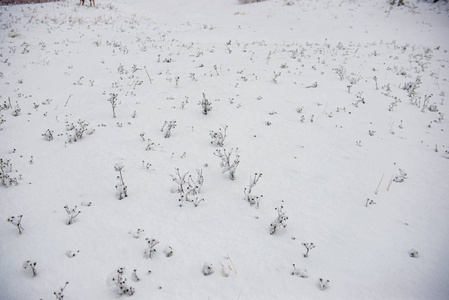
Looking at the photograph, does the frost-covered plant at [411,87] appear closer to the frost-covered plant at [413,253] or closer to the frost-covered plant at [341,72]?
the frost-covered plant at [341,72]

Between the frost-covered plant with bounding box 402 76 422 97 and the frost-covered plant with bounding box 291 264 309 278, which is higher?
the frost-covered plant with bounding box 402 76 422 97

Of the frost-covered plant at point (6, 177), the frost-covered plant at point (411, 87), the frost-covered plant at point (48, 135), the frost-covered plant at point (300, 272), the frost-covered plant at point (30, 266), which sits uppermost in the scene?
the frost-covered plant at point (411, 87)

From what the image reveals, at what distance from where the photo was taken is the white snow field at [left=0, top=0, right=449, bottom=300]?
362cm

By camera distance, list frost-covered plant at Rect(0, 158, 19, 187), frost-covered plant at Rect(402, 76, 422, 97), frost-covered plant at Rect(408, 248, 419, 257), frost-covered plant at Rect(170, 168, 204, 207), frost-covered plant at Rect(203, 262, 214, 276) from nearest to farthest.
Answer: frost-covered plant at Rect(203, 262, 214, 276), frost-covered plant at Rect(408, 248, 419, 257), frost-covered plant at Rect(170, 168, 204, 207), frost-covered plant at Rect(0, 158, 19, 187), frost-covered plant at Rect(402, 76, 422, 97)

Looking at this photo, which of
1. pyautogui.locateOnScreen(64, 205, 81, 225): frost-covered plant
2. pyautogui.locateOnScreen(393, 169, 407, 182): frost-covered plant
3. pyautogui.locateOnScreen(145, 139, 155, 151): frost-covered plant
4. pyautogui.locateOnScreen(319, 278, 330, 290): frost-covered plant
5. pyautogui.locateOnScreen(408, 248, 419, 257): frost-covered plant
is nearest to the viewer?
pyautogui.locateOnScreen(319, 278, 330, 290): frost-covered plant

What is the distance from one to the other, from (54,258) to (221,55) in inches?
490

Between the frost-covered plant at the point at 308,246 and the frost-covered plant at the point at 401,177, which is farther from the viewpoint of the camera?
the frost-covered plant at the point at 401,177

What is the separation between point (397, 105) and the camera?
9.02 meters

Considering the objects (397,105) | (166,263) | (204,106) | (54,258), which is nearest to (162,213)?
(166,263)

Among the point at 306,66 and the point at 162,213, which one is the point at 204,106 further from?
the point at 306,66

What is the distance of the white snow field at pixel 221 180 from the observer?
362 cm

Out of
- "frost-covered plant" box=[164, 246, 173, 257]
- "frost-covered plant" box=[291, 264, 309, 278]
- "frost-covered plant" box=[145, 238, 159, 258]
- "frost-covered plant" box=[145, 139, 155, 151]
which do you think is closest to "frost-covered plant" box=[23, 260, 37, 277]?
"frost-covered plant" box=[145, 238, 159, 258]

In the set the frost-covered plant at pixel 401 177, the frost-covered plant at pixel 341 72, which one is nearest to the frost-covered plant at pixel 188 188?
the frost-covered plant at pixel 401 177

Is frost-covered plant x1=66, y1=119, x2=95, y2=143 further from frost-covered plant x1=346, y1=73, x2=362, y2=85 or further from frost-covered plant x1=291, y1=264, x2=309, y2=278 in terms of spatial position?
frost-covered plant x1=346, y1=73, x2=362, y2=85
